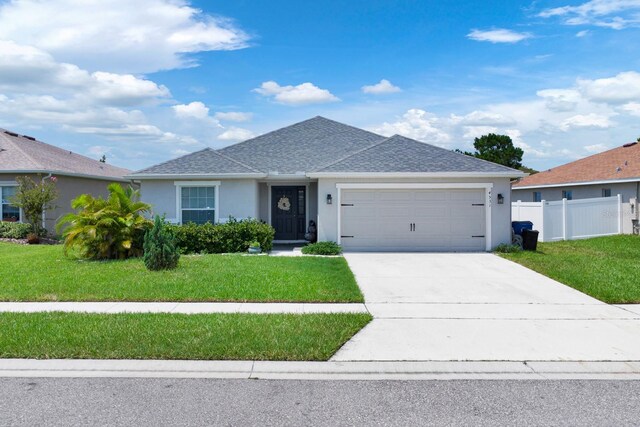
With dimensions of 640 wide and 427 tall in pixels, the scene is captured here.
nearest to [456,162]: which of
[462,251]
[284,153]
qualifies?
[462,251]

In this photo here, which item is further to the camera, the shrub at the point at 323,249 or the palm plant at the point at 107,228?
the shrub at the point at 323,249

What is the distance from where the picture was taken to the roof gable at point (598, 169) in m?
21.9

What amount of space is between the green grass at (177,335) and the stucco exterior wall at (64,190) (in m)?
15.0

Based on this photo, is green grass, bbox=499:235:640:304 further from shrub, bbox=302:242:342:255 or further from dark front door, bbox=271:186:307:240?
dark front door, bbox=271:186:307:240

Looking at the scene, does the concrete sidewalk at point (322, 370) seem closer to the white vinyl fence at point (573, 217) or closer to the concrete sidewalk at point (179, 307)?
the concrete sidewalk at point (179, 307)

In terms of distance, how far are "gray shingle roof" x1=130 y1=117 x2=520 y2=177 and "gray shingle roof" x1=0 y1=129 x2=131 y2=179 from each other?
452cm

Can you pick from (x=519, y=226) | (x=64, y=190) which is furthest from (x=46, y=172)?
(x=519, y=226)

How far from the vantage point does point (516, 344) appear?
261 inches

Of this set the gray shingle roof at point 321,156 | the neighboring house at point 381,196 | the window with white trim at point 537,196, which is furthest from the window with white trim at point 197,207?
the window with white trim at point 537,196

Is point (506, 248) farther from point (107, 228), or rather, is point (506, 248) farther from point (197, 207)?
point (107, 228)

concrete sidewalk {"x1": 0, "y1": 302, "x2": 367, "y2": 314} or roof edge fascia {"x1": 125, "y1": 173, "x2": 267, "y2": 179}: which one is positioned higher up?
roof edge fascia {"x1": 125, "y1": 173, "x2": 267, "y2": 179}

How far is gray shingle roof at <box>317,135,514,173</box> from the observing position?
54.4 feet

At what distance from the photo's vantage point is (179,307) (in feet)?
27.8

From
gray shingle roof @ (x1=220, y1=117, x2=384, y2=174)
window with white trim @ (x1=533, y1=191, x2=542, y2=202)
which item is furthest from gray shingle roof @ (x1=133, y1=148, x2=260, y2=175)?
window with white trim @ (x1=533, y1=191, x2=542, y2=202)
